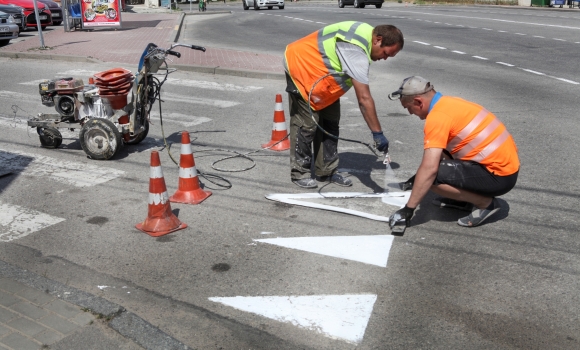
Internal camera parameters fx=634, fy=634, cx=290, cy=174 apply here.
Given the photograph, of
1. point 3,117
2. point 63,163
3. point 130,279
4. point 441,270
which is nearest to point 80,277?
point 130,279

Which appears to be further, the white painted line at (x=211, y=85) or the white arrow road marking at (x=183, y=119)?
the white painted line at (x=211, y=85)

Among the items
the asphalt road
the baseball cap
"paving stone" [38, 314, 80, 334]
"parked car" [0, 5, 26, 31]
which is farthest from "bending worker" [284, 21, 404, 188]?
"parked car" [0, 5, 26, 31]

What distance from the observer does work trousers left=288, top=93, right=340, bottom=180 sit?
6355 millimetres

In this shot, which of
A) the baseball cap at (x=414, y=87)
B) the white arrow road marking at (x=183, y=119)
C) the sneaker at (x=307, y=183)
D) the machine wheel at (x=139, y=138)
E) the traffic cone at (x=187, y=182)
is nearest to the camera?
the baseball cap at (x=414, y=87)

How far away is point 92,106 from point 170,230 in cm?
283

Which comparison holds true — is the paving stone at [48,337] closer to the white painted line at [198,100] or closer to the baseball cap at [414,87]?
the baseball cap at [414,87]

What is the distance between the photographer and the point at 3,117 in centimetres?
969

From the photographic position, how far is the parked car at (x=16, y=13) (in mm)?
21781

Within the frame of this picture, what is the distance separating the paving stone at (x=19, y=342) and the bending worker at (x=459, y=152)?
9.51 feet

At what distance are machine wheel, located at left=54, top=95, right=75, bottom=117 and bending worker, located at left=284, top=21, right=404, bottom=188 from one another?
9.62ft

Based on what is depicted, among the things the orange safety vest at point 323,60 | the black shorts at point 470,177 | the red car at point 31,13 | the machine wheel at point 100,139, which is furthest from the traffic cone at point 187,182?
the red car at point 31,13

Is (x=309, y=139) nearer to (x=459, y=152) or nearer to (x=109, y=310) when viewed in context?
(x=459, y=152)

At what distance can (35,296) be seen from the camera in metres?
4.26

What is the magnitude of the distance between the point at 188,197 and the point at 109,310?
2.20 metres
